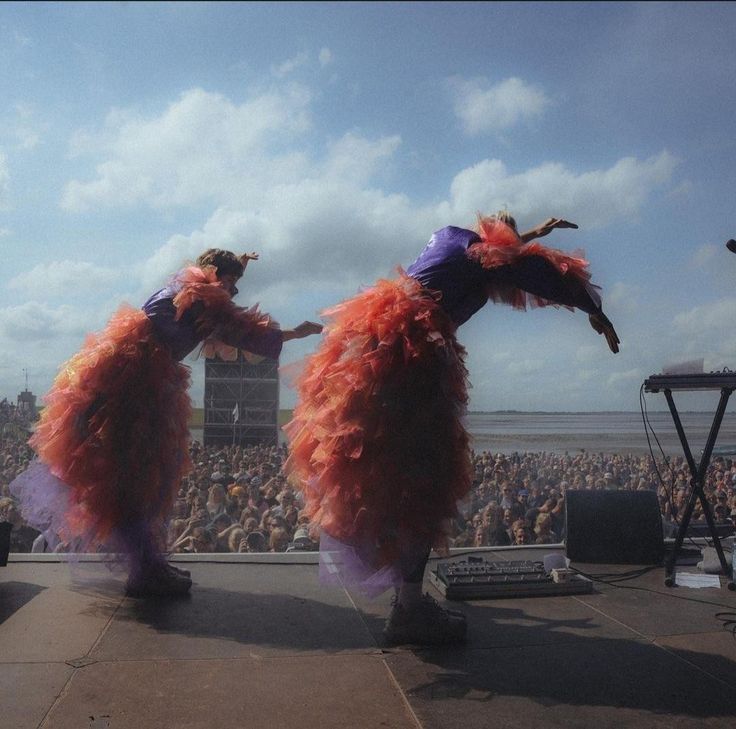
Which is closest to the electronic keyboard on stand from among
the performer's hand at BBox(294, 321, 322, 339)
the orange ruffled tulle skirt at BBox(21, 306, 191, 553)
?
the performer's hand at BBox(294, 321, 322, 339)

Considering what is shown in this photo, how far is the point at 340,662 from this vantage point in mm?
2480

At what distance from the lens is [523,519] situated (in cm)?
725

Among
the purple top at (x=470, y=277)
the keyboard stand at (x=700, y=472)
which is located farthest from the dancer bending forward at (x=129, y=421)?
the keyboard stand at (x=700, y=472)

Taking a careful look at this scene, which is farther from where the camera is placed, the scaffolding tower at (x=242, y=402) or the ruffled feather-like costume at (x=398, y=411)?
the scaffolding tower at (x=242, y=402)

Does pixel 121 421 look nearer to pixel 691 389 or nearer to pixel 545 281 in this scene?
pixel 545 281

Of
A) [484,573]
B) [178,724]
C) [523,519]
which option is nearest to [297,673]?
[178,724]

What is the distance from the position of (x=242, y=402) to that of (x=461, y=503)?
17.7m

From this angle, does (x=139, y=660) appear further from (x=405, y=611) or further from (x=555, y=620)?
(x=555, y=620)

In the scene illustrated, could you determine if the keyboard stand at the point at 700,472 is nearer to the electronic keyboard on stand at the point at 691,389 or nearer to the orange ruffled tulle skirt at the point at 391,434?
the electronic keyboard on stand at the point at 691,389

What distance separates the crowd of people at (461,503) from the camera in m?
5.80

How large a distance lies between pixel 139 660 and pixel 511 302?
2.10 m

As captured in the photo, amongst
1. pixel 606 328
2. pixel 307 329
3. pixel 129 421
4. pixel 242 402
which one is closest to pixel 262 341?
pixel 307 329

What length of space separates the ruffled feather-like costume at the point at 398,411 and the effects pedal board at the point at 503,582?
85cm

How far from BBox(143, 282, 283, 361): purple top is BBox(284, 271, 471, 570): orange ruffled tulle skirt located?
0.54 meters
